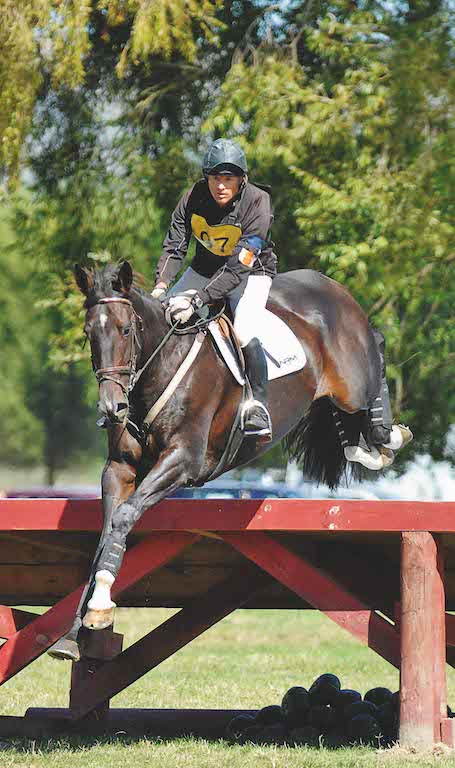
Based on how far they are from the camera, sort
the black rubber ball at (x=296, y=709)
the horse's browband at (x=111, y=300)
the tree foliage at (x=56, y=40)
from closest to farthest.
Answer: the horse's browband at (x=111, y=300) → the black rubber ball at (x=296, y=709) → the tree foliage at (x=56, y=40)

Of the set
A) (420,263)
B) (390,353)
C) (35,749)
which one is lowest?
(390,353)

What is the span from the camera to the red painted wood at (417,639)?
605cm

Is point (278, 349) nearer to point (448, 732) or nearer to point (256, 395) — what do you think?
point (256, 395)

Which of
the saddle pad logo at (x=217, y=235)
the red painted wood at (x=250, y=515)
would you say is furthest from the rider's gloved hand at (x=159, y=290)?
the red painted wood at (x=250, y=515)

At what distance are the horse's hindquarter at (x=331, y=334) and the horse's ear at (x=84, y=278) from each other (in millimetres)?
1611

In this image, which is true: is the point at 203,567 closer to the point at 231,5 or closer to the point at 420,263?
the point at 420,263

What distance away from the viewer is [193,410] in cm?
646

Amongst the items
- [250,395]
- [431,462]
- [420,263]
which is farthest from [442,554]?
[431,462]

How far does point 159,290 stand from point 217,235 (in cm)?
45

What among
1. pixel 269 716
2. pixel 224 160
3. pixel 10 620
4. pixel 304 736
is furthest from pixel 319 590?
pixel 224 160

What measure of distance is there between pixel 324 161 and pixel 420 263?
6.29 feet

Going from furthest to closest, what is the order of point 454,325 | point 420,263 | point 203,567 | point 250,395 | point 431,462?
point 431,462 → point 454,325 → point 420,263 → point 203,567 → point 250,395

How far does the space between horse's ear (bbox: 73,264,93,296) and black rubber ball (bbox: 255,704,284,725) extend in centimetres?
284

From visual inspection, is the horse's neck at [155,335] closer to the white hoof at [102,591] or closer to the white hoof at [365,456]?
the white hoof at [102,591]
